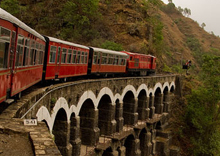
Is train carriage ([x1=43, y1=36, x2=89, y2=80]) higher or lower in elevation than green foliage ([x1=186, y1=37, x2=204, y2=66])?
lower

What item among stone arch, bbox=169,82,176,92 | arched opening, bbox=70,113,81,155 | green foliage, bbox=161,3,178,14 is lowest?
arched opening, bbox=70,113,81,155

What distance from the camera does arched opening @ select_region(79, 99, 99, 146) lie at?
53.3ft

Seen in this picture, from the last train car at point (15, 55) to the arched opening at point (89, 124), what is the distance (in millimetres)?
6391

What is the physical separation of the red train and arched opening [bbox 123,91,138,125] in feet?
8.77

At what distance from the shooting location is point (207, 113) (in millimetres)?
32281

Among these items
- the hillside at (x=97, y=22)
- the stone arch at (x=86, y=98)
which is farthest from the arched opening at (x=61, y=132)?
the hillside at (x=97, y=22)

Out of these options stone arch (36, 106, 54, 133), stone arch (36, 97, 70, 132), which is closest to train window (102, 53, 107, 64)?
stone arch (36, 97, 70, 132)

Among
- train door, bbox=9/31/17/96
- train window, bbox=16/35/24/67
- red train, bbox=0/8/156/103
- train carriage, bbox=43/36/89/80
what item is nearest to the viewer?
red train, bbox=0/8/156/103

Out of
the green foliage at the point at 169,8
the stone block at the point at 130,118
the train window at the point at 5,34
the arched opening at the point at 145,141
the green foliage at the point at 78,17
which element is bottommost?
the arched opening at the point at 145,141

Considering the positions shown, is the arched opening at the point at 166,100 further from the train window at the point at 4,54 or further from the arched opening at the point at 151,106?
the train window at the point at 4,54

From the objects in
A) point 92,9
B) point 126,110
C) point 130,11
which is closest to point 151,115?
point 126,110

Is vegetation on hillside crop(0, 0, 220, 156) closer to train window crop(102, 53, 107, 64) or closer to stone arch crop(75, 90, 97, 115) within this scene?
train window crop(102, 53, 107, 64)

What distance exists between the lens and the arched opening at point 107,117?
62.8ft

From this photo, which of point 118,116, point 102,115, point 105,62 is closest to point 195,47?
point 105,62
